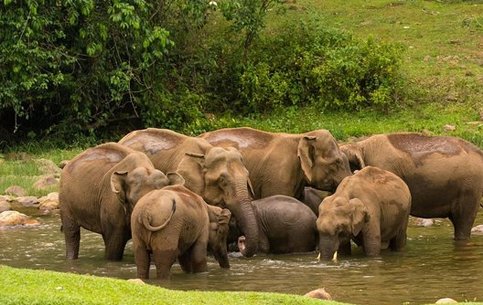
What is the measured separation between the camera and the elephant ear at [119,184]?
1491 cm

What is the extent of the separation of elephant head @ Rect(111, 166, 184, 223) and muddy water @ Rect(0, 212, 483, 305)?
0.93 metres

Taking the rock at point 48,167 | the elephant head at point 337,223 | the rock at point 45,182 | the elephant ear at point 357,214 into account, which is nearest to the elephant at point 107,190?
the elephant head at point 337,223

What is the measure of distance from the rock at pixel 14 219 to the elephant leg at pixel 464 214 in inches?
256

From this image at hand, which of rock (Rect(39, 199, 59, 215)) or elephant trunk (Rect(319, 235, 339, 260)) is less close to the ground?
elephant trunk (Rect(319, 235, 339, 260))

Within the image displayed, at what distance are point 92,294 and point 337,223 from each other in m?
5.62

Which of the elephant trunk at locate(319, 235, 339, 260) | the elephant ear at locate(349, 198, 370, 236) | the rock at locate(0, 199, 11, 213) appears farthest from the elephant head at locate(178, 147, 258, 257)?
the rock at locate(0, 199, 11, 213)

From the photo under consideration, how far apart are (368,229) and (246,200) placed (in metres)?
1.65

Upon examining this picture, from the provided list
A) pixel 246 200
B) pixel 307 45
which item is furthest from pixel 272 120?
pixel 246 200

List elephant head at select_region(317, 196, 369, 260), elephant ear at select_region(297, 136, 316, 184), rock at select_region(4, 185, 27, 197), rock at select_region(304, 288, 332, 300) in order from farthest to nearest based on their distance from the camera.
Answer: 1. rock at select_region(4, 185, 27, 197)
2. elephant ear at select_region(297, 136, 316, 184)
3. elephant head at select_region(317, 196, 369, 260)
4. rock at select_region(304, 288, 332, 300)

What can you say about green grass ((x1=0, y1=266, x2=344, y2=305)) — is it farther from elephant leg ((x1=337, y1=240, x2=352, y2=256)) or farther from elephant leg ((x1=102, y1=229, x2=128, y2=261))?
elephant leg ((x1=337, y1=240, x2=352, y2=256))

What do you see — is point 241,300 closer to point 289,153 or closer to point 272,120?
point 289,153

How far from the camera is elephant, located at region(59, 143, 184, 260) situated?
14916 millimetres

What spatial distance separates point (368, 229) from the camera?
52.7 feet

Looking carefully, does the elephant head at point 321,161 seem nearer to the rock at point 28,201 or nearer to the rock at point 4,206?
the rock at point 4,206
